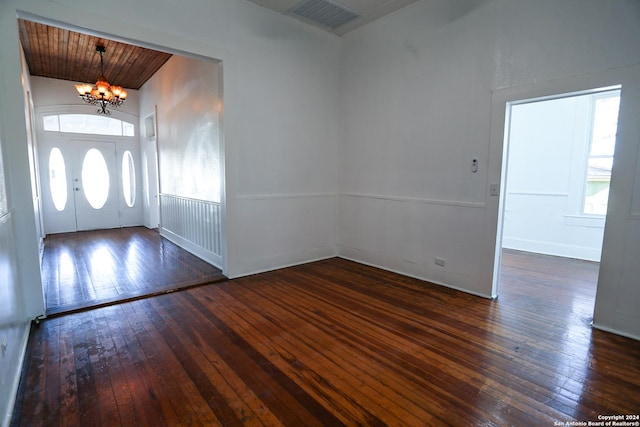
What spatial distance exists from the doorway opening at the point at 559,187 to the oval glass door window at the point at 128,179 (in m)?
8.40

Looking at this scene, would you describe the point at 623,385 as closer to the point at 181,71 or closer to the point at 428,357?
the point at 428,357

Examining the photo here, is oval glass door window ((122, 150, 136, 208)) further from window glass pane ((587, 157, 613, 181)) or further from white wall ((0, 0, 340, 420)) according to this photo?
window glass pane ((587, 157, 613, 181))

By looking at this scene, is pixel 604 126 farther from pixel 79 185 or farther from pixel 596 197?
pixel 79 185

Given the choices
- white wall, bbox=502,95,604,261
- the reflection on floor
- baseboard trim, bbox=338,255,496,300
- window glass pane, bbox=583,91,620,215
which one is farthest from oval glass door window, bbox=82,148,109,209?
window glass pane, bbox=583,91,620,215

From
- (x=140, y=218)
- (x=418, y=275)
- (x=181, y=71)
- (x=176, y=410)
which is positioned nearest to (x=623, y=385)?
(x=418, y=275)

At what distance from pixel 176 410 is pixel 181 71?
5.30 m

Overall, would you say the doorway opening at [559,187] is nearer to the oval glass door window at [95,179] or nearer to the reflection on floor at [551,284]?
the reflection on floor at [551,284]

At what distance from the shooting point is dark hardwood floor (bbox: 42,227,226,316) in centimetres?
342

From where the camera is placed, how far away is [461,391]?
6.34ft

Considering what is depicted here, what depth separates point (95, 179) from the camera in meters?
7.56

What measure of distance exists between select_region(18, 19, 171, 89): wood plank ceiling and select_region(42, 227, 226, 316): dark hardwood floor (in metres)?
3.38

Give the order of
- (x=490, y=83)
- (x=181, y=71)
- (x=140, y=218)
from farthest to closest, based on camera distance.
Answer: (x=140, y=218), (x=181, y=71), (x=490, y=83)

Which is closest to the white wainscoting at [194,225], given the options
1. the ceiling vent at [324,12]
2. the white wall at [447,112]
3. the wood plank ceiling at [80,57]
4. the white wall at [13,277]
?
the white wall at [13,277]

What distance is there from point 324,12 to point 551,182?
484cm
